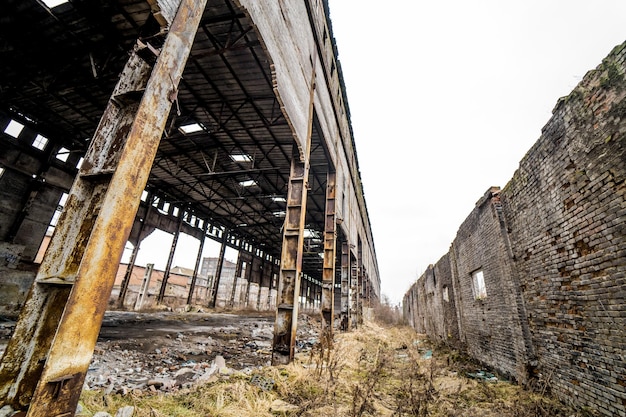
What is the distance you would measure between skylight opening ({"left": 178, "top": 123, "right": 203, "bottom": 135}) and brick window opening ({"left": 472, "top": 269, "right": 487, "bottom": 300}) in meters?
10.9

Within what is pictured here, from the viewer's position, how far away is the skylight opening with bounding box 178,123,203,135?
33.7 ft

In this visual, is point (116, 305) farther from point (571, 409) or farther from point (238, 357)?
point (571, 409)

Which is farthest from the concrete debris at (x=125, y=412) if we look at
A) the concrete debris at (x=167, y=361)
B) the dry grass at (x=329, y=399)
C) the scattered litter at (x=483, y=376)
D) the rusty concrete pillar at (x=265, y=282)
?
the rusty concrete pillar at (x=265, y=282)

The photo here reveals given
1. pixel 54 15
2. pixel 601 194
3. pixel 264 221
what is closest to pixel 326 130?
pixel 601 194

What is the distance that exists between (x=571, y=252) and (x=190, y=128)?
37.7ft

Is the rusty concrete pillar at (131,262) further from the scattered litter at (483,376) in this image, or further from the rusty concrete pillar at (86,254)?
the scattered litter at (483,376)

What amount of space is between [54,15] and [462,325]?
1461cm

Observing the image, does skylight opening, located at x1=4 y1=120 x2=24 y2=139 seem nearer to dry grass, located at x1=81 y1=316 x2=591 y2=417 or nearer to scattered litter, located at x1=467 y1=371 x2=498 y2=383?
dry grass, located at x1=81 y1=316 x2=591 y2=417

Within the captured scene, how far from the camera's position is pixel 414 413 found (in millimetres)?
3197

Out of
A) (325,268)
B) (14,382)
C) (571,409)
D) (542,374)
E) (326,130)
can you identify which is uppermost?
(326,130)

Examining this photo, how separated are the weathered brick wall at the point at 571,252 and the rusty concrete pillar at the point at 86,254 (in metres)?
5.31

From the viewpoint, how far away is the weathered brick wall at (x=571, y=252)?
11.3 ft

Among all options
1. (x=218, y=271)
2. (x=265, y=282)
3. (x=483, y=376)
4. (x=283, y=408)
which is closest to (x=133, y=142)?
(x=283, y=408)

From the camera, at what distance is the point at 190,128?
10.5m
